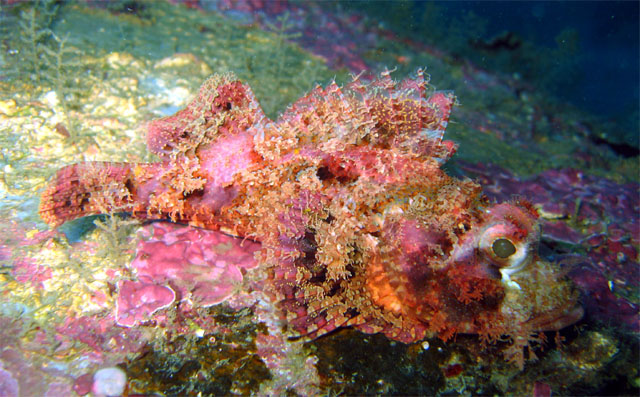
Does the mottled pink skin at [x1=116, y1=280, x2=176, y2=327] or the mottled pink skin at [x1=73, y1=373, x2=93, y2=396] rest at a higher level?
the mottled pink skin at [x1=116, y1=280, x2=176, y2=327]

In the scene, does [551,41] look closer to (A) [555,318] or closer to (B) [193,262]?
(A) [555,318]

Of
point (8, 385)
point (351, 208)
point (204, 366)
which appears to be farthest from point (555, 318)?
point (8, 385)

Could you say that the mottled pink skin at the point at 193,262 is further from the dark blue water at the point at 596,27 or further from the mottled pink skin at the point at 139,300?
the dark blue water at the point at 596,27

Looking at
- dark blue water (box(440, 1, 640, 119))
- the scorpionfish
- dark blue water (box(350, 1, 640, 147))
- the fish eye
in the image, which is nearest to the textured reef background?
the scorpionfish

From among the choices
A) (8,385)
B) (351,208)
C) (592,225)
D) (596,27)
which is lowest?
(596,27)

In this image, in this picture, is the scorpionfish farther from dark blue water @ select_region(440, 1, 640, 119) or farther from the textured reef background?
dark blue water @ select_region(440, 1, 640, 119)

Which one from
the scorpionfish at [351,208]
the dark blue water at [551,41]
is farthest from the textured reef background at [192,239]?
the dark blue water at [551,41]
